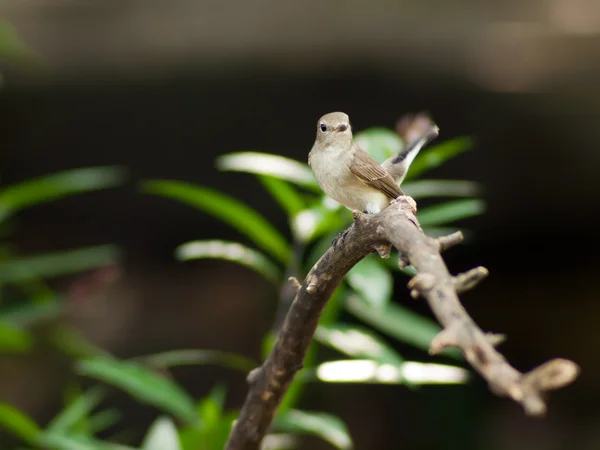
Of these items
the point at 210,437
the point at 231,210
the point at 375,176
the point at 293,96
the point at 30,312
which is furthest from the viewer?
the point at 293,96

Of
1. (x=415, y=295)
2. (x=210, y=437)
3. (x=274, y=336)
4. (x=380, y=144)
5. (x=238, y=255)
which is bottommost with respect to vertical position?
(x=415, y=295)

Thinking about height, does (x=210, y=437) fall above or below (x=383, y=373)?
below

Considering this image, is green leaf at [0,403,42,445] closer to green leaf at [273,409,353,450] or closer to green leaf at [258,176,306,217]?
green leaf at [273,409,353,450]

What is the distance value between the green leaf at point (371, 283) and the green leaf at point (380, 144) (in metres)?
0.13

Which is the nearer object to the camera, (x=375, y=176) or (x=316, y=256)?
(x=375, y=176)

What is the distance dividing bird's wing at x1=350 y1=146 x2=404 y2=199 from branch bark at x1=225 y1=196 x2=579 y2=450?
18cm

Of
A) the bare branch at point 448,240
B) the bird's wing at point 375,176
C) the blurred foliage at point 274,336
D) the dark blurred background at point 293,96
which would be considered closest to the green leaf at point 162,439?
the blurred foliage at point 274,336

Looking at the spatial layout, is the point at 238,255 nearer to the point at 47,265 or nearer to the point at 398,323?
the point at 398,323

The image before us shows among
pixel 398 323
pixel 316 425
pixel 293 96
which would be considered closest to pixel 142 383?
pixel 316 425

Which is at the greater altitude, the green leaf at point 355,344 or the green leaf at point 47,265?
the green leaf at point 47,265

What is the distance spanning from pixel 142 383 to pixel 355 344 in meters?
0.26

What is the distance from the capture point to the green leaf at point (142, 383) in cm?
92

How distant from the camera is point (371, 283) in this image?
33.4 inches

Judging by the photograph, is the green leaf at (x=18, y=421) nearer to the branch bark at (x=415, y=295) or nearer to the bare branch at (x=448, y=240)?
the branch bark at (x=415, y=295)
